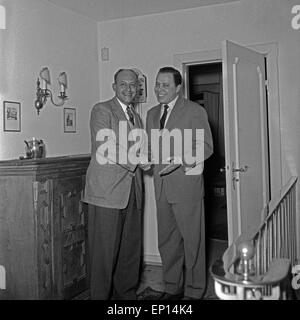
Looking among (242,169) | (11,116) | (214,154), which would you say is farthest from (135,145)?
(214,154)

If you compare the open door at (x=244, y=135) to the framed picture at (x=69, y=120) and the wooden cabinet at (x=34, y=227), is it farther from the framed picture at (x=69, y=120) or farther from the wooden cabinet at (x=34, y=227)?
the framed picture at (x=69, y=120)

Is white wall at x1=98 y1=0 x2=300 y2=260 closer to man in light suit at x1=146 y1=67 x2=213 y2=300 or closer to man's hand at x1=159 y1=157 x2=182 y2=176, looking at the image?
man in light suit at x1=146 y1=67 x2=213 y2=300

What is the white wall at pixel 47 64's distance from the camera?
3.15 metres

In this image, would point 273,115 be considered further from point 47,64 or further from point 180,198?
point 47,64

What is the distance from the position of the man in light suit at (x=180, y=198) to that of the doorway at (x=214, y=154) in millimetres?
1932

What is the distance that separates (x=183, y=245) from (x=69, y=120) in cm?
152

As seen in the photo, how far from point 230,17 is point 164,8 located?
59cm

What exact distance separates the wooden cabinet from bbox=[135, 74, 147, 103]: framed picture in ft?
4.36

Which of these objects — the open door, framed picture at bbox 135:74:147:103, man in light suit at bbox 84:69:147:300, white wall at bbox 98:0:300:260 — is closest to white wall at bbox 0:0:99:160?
white wall at bbox 98:0:300:260

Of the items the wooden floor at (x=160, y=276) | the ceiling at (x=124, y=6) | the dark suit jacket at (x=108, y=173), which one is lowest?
the wooden floor at (x=160, y=276)

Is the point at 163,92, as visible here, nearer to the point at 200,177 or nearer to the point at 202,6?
the point at 200,177

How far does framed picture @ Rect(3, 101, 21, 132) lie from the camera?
122 inches

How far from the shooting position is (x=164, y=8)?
387 cm

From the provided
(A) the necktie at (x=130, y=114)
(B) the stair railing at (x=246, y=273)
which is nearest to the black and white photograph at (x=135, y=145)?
(A) the necktie at (x=130, y=114)
